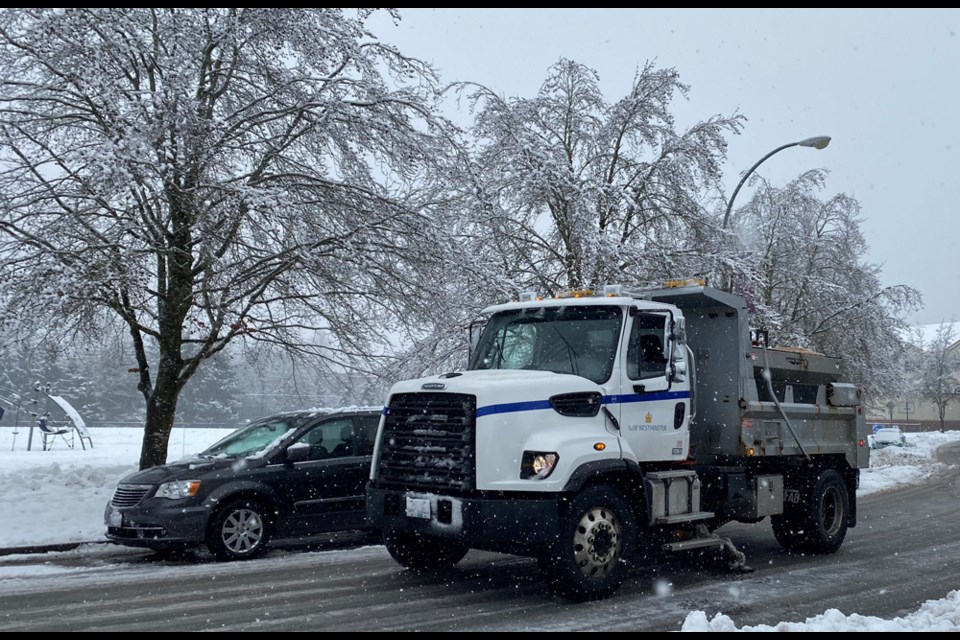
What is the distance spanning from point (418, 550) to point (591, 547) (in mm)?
2147

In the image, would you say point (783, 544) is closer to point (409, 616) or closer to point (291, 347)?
point (409, 616)

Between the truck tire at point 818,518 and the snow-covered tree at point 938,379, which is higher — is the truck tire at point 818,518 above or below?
below

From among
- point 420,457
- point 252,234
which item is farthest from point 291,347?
point 420,457

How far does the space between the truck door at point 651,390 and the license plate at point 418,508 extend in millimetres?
1957

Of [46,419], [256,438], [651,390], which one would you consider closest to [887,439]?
[46,419]

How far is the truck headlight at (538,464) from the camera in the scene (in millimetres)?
7355

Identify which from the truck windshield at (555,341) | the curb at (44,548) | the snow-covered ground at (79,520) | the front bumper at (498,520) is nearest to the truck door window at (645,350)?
the truck windshield at (555,341)

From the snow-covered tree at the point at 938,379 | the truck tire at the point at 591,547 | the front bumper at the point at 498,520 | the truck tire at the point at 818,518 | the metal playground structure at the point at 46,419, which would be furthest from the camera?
the snow-covered tree at the point at 938,379

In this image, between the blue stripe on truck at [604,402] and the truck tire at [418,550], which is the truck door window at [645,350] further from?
the truck tire at [418,550]

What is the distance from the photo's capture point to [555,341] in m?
8.56

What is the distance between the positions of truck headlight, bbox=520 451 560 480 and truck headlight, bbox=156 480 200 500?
4.29 m

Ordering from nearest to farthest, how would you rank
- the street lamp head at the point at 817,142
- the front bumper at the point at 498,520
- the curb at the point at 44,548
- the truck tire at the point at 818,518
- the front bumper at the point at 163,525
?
the front bumper at the point at 498,520 → the front bumper at the point at 163,525 → the curb at the point at 44,548 → the truck tire at the point at 818,518 → the street lamp head at the point at 817,142

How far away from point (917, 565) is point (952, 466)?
24.0m

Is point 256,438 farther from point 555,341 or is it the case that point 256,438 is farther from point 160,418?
point 555,341
